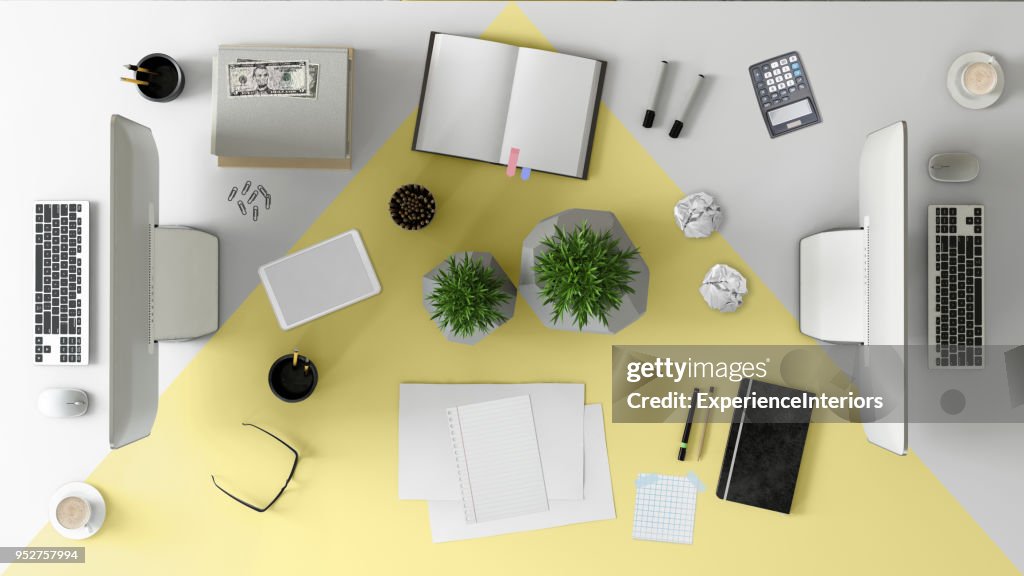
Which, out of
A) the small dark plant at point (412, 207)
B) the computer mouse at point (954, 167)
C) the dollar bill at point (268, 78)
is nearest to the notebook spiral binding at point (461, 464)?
the small dark plant at point (412, 207)

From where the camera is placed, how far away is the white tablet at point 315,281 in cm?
148

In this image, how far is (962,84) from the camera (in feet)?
4.75

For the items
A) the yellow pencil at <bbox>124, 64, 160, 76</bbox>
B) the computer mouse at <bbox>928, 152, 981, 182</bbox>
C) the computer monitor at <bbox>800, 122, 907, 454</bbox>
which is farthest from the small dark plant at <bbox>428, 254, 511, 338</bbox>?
the computer mouse at <bbox>928, 152, 981, 182</bbox>

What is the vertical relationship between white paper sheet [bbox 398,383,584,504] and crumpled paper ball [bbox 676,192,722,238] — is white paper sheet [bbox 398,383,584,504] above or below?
below

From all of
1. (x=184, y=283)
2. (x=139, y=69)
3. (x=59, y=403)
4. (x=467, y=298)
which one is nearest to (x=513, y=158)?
(x=467, y=298)

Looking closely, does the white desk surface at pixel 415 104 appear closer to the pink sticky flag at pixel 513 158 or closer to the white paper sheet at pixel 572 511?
the pink sticky flag at pixel 513 158

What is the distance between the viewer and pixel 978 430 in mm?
1485

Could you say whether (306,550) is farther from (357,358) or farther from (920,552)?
(920,552)

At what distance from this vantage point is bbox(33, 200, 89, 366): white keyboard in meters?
1.48

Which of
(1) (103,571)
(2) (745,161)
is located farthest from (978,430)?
(1) (103,571)

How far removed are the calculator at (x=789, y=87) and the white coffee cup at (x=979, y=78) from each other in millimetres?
334

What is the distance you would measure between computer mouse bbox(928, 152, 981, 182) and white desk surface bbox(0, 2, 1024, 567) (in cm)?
3

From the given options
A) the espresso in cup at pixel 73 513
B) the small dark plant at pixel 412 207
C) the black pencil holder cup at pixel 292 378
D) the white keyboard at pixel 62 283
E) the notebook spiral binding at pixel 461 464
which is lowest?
the espresso in cup at pixel 73 513

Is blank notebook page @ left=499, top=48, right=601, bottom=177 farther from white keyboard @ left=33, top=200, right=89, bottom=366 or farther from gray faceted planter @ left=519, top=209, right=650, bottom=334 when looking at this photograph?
white keyboard @ left=33, top=200, right=89, bottom=366
